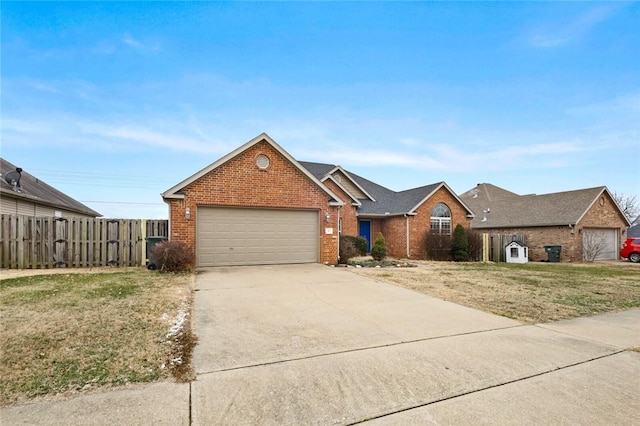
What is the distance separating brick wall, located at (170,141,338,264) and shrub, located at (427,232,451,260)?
826 centimetres

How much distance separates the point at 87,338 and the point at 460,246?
18.5 metres

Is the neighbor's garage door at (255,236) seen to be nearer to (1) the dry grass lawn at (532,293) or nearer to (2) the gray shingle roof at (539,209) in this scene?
(1) the dry grass lawn at (532,293)

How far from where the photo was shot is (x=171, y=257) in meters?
10.3

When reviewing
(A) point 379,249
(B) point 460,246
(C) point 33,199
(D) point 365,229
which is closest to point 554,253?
(B) point 460,246

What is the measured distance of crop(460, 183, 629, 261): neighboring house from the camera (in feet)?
68.1

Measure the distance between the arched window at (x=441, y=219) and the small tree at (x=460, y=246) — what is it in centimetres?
175

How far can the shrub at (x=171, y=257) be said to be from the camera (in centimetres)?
1027

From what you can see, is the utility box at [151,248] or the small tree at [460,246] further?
the small tree at [460,246]

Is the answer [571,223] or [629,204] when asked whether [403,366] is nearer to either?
[571,223]

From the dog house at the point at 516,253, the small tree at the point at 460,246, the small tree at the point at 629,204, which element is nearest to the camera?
the small tree at the point at 460,246

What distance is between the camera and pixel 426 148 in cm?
2164

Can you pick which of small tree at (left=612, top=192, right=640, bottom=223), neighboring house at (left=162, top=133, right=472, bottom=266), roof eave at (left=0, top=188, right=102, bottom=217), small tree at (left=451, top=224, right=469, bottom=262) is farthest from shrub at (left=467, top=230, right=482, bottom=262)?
small tree at (left=612, top=192, right=640, bottom=223)

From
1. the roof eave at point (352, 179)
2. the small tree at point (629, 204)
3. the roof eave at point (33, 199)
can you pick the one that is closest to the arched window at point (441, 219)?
the roof eave at point (352, 179)

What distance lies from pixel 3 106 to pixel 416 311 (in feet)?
50.0
